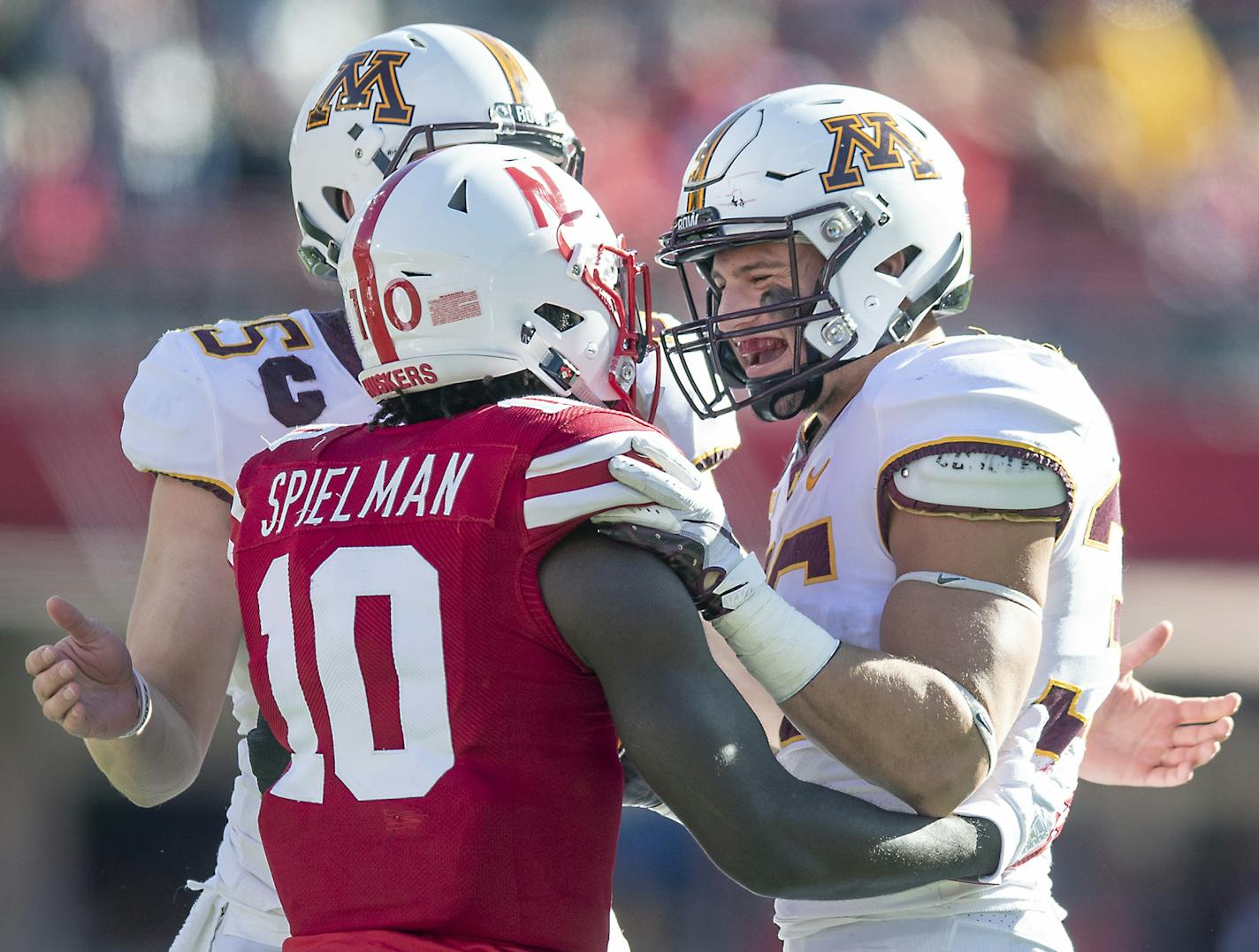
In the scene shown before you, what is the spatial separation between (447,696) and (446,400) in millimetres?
455

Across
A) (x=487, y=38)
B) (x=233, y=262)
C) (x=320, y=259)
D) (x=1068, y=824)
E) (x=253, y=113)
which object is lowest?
(x=1068, y=824)

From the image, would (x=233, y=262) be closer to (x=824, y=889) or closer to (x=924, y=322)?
(x=924, y=322)

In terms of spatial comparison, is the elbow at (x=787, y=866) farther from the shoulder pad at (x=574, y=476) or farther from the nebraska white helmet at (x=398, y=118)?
the nebraska white helmet at (x=398, y=118)

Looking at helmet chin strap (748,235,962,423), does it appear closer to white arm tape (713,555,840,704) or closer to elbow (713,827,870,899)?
white arm tape (713,555,840,704)

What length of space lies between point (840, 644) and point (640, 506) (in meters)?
0.37

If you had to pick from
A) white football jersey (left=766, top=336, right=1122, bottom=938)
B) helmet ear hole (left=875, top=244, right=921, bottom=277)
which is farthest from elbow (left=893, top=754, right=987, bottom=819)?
helmet ear hole (left=875, top=244, right=921, bottom=277)

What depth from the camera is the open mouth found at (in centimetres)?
280

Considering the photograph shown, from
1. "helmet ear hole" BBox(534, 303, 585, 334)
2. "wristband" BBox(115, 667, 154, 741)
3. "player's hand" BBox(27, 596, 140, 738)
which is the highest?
"helmet ear hole" BBox(534, 303, 585, 334)

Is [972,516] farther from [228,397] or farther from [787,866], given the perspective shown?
[228,397]

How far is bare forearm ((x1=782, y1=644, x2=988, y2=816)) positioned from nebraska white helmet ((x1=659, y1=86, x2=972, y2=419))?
730mm

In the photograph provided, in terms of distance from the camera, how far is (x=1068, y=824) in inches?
257

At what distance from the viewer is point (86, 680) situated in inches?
90.6

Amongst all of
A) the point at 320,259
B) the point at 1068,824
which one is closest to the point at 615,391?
the point at 320,259

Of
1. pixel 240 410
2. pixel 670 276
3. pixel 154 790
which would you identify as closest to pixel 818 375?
pixel 240 410
